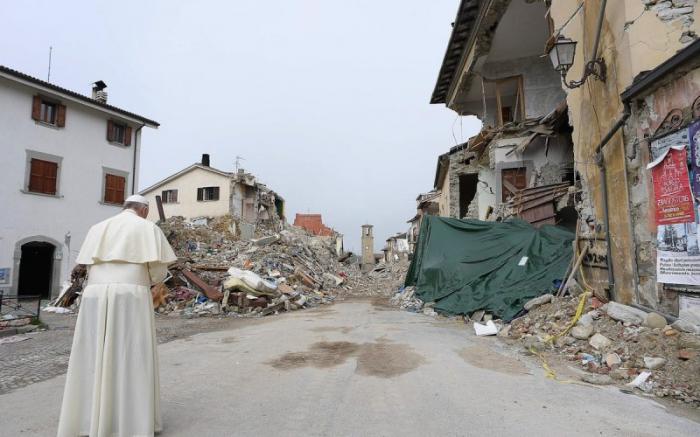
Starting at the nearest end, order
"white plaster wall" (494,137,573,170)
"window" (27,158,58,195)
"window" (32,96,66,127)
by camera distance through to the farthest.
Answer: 1. "white plaster wall" (494,137,573,170)
2. "window" (27,158,58,195)
3. "window" (32,96,66,127)

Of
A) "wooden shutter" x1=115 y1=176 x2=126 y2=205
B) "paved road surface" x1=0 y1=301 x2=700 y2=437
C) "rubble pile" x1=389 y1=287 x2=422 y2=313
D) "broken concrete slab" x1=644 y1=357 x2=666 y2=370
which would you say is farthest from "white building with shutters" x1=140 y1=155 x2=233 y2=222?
"broken concrete slab" x1=644 y1=357 x2=666 y2=370

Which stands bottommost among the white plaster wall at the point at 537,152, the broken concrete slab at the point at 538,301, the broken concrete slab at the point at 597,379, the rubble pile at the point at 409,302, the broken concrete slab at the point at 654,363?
the rubble pile at the point at 409,302

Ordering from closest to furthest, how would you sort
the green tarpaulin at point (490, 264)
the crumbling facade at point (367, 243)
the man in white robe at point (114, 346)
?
1. the man in white robe at point (114, 346)
2. the green tarpaulin at point (490, 264)
3. the crumbling facade at point (367, 243)

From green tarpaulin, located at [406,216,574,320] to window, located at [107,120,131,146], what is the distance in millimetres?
16773

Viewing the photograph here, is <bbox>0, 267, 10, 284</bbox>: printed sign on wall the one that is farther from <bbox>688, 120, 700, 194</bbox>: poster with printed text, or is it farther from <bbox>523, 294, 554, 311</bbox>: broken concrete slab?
<bbox>688, 120, 700, 194</bbox>: poster with printed text

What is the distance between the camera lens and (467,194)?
20.7 meters

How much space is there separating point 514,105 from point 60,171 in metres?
20.0

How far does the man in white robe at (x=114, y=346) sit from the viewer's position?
2.75 m

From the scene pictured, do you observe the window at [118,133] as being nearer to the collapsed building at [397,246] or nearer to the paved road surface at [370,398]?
the paved road surface at [370,398]

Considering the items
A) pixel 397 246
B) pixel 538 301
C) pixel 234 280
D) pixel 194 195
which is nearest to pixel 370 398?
pixel 538 301

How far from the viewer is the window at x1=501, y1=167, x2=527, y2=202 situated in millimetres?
13634

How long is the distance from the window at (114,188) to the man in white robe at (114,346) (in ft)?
63.0

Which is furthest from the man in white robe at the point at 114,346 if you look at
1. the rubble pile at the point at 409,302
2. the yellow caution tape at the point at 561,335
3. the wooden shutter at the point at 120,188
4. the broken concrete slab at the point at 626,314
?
the wooden shutter at the point at 120,188

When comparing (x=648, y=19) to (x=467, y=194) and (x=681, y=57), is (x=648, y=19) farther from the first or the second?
(x=467, y=194)
